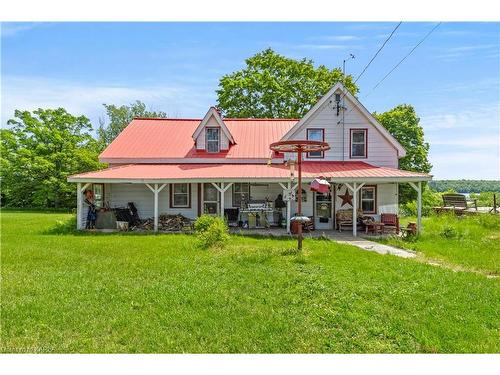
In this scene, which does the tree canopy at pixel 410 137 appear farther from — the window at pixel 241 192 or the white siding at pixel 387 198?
the window at pixel 241 192

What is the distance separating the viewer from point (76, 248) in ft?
38.6

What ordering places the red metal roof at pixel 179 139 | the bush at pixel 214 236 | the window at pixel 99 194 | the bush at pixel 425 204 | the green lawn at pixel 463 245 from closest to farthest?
the green lawn at pixel 463 245 → the bush at pixel 214 236 → the window at pixel 99 194 → the red metal roof at pixel 179 139 → the bush at pixel 425 204

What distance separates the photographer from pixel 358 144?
62.4 feet

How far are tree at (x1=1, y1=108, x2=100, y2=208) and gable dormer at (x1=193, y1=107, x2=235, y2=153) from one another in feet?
56.8

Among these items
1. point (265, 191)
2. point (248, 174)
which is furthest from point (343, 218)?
point (248, 174)

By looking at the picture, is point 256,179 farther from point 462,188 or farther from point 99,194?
point 462,188

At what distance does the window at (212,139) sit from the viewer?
66.8 feet

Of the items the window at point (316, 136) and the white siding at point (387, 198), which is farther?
the window at point (316, 136)

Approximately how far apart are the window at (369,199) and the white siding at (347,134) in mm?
1689

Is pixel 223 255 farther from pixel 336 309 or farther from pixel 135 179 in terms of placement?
pixel 135 179

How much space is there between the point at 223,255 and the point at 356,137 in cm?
1144

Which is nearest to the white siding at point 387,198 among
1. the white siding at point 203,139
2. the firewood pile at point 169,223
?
the white siding at point 203,139

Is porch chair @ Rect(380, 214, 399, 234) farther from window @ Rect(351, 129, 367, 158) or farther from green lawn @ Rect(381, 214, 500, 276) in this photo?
window @ Rect(351, 129, 367, 158)

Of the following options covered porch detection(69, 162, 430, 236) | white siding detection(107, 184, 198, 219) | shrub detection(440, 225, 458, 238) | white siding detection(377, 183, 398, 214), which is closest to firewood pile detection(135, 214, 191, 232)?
covered porch detection(69, 162, 430, 236)
